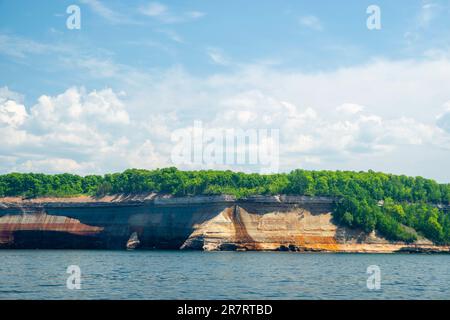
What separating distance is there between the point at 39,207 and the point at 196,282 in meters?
119

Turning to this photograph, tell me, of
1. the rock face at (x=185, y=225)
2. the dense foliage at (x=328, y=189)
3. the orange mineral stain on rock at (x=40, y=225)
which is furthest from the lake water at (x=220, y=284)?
the orange mineral stain on rock at (x=40, y=225)

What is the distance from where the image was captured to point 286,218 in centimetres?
14550

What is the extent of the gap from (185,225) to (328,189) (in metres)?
37.1

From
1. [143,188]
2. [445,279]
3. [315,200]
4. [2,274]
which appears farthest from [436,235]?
[2,274]

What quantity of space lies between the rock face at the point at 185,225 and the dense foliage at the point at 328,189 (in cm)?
355

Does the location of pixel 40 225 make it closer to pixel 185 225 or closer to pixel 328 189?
pixel 185 225

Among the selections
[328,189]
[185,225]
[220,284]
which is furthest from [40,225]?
[220,284]

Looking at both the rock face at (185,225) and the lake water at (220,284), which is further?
the rock face at (185,225)

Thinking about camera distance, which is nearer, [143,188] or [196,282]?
[196,282]

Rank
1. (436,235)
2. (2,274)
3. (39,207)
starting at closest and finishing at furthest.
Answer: (2,274), (436,235), (39,207)

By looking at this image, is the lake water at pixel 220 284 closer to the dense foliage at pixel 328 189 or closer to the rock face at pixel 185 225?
the rock face at pixel 185 225

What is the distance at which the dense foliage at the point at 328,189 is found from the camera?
151625mm
